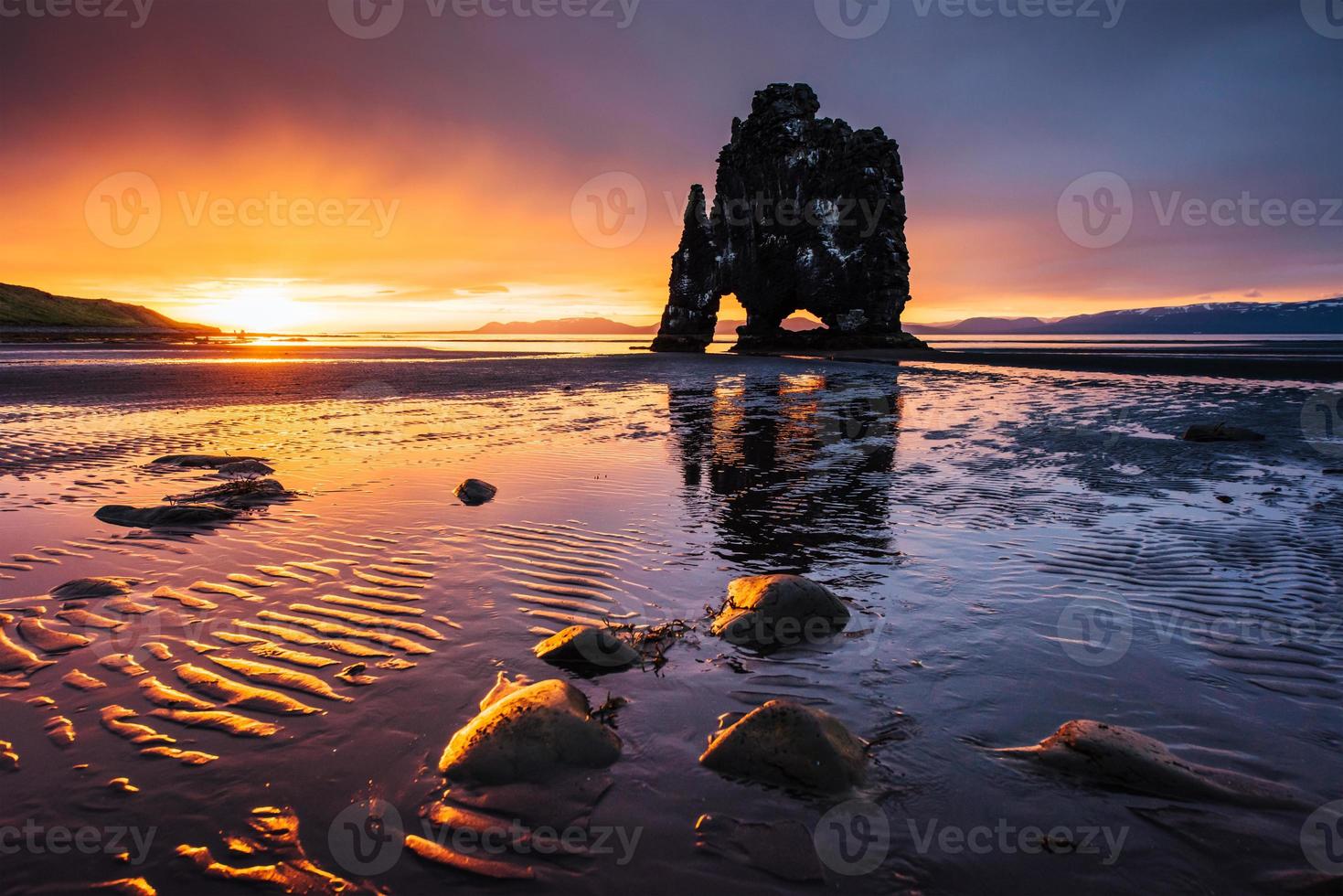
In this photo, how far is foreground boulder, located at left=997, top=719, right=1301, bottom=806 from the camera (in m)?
3.08

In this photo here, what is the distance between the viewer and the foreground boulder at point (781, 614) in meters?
4.82

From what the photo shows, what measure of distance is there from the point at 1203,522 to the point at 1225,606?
303cm

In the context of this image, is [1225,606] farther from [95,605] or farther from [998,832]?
[95,605]

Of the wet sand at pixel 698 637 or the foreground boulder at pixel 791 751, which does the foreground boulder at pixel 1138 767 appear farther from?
the foreground boulder at pixel 791 751

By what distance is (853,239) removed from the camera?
61.8 m

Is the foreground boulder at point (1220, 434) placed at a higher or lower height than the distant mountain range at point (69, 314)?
lower

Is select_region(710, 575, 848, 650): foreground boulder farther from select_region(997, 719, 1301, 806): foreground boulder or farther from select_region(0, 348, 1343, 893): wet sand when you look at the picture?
select_region(997, 719, 1301, 806): foreground boulder

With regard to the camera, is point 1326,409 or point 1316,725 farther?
point 1326,409

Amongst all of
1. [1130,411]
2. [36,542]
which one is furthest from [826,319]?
[36,542]

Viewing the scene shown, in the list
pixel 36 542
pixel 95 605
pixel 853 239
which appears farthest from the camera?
pixel 853 239

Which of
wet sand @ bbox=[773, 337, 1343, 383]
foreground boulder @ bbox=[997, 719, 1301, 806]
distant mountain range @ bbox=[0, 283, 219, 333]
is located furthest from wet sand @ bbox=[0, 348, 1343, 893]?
distant mountain range @ bbox=[0, 283, 219, 333]

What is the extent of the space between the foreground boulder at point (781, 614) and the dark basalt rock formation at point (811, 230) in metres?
61.2

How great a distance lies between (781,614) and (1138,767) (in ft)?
7.85

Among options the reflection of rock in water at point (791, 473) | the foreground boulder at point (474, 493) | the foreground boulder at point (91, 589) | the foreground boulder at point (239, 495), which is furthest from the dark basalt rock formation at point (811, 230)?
the foreground boulder at point (91, 589)
